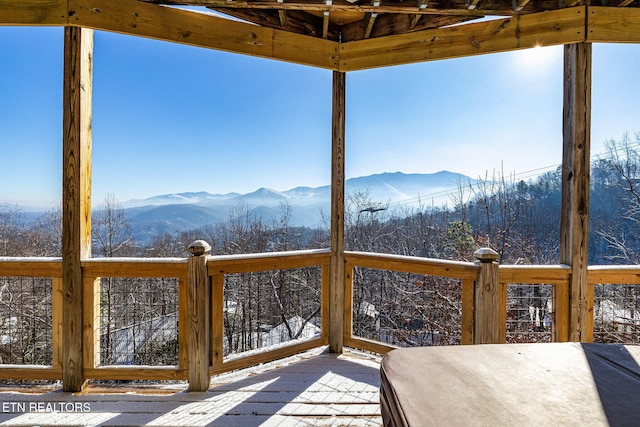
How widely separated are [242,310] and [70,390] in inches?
108

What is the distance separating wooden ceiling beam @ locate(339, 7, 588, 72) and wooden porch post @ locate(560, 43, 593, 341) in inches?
8.5

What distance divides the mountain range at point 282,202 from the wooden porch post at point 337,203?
3089mm

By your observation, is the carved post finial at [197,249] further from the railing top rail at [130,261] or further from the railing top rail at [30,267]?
the railing top rail at [30,267]

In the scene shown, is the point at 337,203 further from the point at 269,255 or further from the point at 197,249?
the point at 197,249

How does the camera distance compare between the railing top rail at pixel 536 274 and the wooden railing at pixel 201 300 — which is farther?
the railing top rail at pixel 536 274

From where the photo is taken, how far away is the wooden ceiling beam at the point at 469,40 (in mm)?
2520

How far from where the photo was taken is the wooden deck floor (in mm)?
1994

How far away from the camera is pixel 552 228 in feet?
18.5

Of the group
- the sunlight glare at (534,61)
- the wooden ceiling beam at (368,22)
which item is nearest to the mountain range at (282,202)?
the sunlight glare at (534,61)

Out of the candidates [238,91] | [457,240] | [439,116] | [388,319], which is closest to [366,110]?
[439,116]

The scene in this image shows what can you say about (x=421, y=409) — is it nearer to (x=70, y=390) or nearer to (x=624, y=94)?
(x=70, y=390)

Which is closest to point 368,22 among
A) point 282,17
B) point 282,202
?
point 282,17

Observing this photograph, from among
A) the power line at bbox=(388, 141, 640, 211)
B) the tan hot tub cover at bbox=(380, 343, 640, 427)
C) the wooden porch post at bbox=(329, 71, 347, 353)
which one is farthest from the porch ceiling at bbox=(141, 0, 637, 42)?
the power line at bbox=(388, 141, 640, 211)

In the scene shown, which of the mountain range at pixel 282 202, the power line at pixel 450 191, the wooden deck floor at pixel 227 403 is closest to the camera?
the wooden deck floor at pixel 227 403
